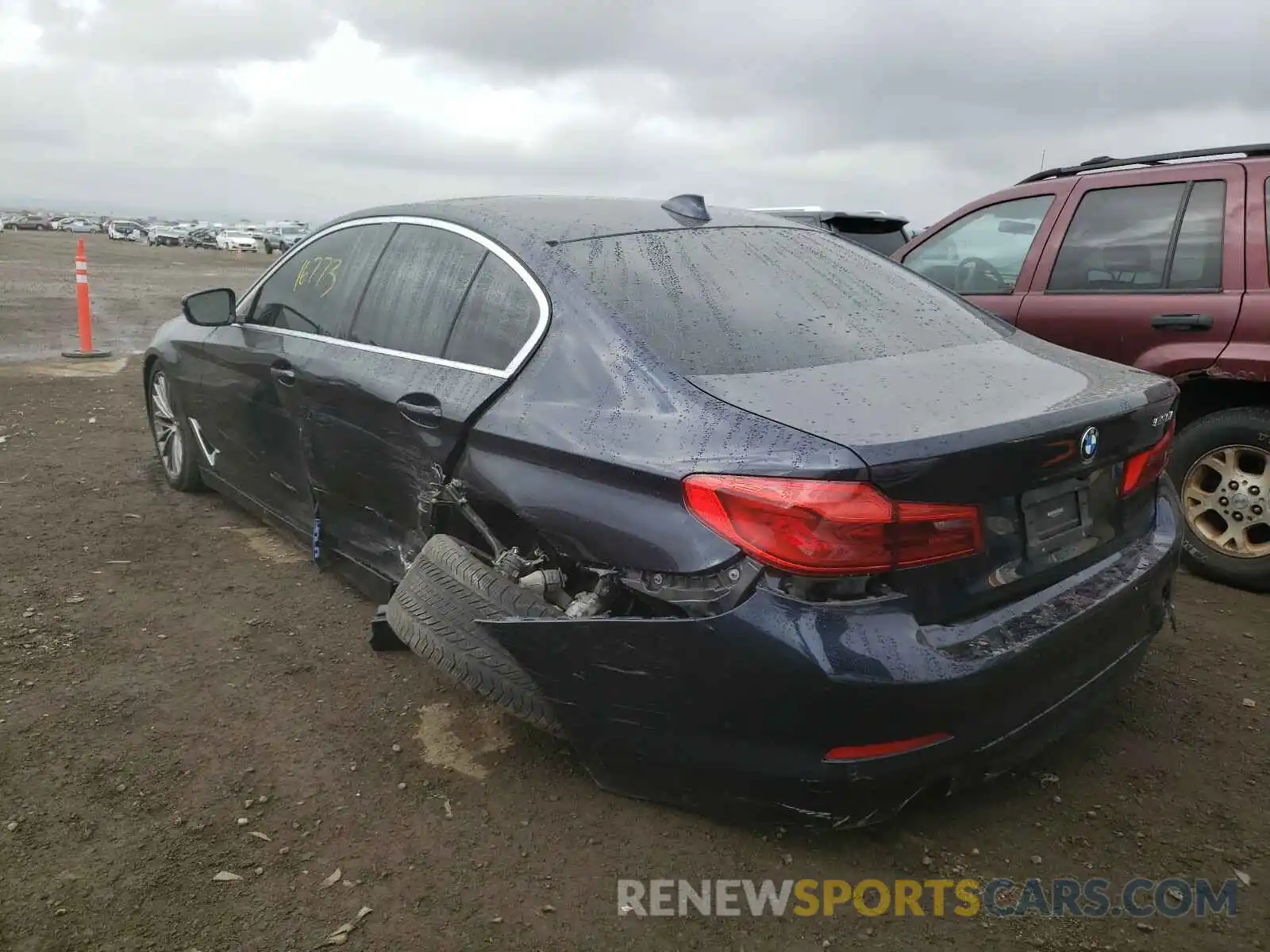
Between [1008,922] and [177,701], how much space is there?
2.57 meters

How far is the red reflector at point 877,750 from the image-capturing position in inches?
85.6

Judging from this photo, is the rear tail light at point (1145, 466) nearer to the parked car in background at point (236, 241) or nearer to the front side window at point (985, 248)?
the front side window at point (985, 248)

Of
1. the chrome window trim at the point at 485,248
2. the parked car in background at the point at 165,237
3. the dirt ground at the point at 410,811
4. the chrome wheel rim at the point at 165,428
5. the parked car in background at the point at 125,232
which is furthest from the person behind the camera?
the parked car in background at the point at 125,232

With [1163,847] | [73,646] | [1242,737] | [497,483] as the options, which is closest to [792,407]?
[497,483]

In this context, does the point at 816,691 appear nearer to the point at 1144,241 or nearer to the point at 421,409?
the point at 421,409

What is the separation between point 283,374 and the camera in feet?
12.9

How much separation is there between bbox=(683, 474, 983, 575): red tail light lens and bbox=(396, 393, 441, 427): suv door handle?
111 centimetres

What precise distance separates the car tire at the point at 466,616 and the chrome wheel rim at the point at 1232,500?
3.19 meters

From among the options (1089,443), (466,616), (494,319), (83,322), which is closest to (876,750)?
(1089,443)

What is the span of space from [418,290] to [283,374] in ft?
2.82

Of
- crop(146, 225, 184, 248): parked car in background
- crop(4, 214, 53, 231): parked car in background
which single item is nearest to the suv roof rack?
crop(146, 225, 184, 248): parked car in background

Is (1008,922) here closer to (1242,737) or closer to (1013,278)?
(1242,737)

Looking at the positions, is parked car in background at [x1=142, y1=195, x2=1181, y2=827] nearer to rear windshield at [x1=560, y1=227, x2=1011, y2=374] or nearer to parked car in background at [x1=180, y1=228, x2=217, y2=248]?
rear windshield at [x1=560, y1=227, x2=1011, y2=374]

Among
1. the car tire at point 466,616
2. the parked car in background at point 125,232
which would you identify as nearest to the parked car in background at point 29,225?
the parked car in background at point 125,232
